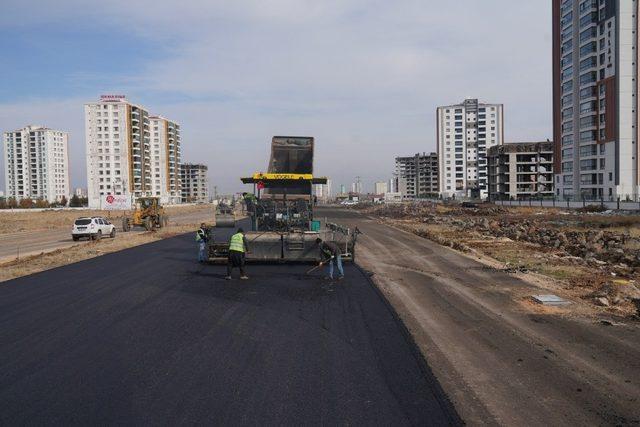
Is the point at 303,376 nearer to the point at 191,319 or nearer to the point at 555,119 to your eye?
the point at 191,319

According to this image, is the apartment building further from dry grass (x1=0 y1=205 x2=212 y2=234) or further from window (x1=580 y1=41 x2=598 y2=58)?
dry grass (x1=0 y1=205 x2=212 y2=234)

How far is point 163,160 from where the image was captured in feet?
540

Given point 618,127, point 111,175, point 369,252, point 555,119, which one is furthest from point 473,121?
point 369,252

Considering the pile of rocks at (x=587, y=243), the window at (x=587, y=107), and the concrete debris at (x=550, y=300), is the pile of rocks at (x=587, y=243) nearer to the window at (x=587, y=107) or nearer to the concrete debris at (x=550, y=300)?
the concrete debris at (x=550, y=300)

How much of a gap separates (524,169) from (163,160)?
106 m

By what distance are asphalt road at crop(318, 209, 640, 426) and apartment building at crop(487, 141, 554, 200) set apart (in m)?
95.1

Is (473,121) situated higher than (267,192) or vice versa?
(473,121)

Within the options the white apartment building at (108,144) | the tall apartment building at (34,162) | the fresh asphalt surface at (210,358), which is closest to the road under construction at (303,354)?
the fresh asphalt surface at (210,358)

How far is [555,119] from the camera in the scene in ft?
286

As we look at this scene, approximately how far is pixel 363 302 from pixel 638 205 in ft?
164

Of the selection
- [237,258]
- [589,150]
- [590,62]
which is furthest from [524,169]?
[237,258]

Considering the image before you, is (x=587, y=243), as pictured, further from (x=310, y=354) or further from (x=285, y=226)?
(x=310, y=354)

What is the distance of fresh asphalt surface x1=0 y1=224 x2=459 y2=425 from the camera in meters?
6.46

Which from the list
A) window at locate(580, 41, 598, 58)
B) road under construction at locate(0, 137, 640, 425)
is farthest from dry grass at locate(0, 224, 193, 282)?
window at locate(580, 41, 598, 58)
